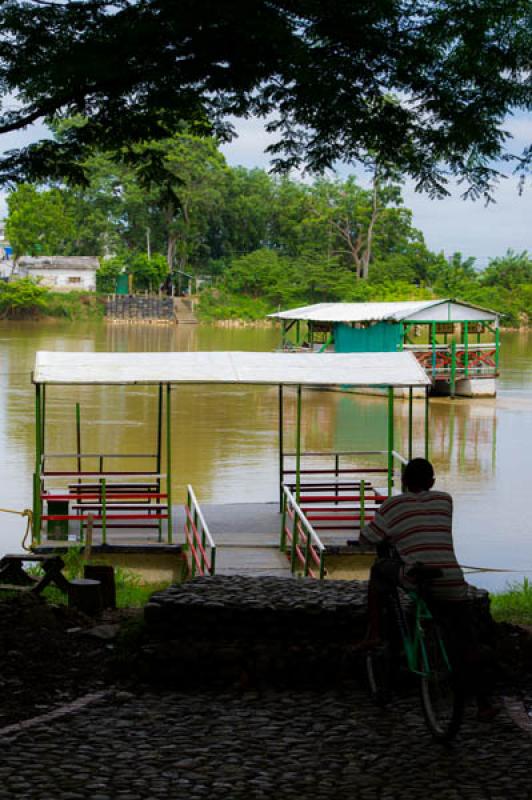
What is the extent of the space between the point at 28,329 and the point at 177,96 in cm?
6626

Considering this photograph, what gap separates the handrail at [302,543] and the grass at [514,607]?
165cm

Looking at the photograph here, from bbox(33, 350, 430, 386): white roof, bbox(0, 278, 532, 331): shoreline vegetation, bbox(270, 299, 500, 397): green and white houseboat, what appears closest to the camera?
bbox(33, 350, 430, 386): white roof

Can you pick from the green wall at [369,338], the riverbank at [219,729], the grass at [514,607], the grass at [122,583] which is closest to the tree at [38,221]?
the green wall at [369,338]

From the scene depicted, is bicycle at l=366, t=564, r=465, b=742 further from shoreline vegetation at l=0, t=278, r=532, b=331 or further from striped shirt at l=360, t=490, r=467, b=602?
shoreline vegetation at l=0, t=278, r=532, b=331

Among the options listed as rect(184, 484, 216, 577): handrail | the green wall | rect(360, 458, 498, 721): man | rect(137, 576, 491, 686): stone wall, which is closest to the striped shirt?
rect(360, 458, 498, 721): man

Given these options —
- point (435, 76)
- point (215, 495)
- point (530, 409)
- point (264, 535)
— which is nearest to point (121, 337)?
point (530, 409)

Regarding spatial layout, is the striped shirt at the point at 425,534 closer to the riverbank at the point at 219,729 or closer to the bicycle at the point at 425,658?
the bicycle at the point at 425,658

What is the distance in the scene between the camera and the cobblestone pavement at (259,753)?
5.12m

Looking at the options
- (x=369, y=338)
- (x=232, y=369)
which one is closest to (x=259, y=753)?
(x=232, y=369)

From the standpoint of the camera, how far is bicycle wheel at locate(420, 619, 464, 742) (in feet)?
18.1

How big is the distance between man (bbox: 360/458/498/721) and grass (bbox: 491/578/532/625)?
130 inches

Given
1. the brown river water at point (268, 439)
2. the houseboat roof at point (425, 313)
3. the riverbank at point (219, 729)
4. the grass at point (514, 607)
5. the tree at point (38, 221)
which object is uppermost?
the tree at point (38, 221)

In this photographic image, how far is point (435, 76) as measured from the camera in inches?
350

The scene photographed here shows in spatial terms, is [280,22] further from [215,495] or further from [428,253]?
[428,253]
